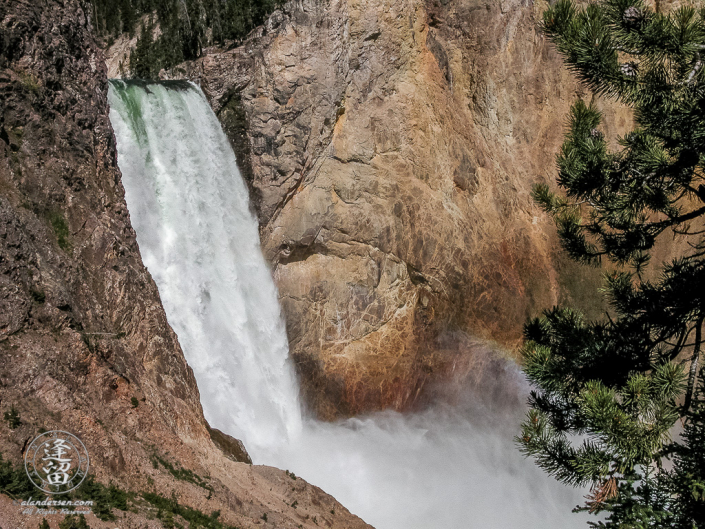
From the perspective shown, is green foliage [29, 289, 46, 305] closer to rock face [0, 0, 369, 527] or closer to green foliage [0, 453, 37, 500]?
rock face [0, 0, 369, 527]

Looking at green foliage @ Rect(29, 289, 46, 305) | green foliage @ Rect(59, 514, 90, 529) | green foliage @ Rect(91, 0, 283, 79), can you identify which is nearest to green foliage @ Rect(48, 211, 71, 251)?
green foliage @ Rect(29, 289, 46, 305)

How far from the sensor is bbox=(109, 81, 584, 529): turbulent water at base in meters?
13.5

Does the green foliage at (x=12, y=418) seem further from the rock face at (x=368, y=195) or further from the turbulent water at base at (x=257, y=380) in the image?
the rock face at (x=368, y=195)

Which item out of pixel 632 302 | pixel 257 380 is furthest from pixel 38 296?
pixel 257 380

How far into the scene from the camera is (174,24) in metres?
25.5

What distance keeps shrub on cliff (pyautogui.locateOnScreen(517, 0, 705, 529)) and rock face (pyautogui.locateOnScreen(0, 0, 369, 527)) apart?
4.47m

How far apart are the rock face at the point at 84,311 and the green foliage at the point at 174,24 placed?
312 inches

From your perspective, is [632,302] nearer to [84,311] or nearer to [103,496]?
[103,496]

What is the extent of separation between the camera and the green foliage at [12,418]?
6754mm

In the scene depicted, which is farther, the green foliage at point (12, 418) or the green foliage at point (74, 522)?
the green foliage at point (12, 418)

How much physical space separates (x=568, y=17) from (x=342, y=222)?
11496mm

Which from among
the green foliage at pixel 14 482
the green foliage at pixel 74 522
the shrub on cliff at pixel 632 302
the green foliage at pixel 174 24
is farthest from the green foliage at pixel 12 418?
the green foliage at pixel 174 24

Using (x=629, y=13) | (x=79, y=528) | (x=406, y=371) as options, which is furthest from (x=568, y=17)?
(x=406, y=371)

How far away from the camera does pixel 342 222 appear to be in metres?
17.1
